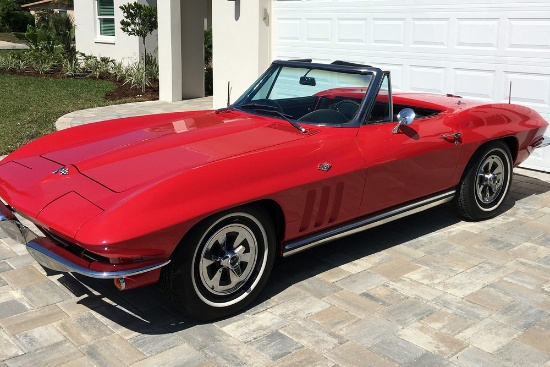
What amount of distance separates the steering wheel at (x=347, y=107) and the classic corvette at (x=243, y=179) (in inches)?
0.6

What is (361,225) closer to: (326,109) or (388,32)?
(326,109)

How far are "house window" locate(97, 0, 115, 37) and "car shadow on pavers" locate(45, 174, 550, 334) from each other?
49.3 ft

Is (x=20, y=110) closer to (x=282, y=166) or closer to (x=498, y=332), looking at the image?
(x=282, y=166)

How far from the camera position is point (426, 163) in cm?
466

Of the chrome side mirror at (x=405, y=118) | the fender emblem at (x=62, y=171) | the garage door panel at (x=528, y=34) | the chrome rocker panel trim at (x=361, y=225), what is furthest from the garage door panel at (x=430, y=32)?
the fender emblem at (x=62, y=171)

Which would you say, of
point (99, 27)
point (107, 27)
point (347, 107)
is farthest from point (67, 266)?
point (99, 27)

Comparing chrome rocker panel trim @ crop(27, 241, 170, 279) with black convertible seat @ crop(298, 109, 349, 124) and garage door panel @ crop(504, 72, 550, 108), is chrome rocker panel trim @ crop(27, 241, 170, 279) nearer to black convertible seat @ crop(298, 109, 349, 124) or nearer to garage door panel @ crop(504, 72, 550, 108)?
black convertible seat @ crop(298, 109, 349, 124)

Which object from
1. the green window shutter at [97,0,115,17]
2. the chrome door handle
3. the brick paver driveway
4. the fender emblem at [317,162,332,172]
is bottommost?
the brick paver driveway

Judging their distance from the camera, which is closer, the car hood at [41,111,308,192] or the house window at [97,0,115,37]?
the car hood at [41,111,308,192]

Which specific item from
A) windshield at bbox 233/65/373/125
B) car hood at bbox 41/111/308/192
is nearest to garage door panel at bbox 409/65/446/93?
windshield at bbox 233/65/373/125

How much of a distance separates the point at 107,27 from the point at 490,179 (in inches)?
617

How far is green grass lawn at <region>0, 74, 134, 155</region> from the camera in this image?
8.88 m

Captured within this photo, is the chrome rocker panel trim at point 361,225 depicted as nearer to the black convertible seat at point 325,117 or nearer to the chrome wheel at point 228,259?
the chrome wheel at point 228,259

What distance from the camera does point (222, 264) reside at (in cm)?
355
